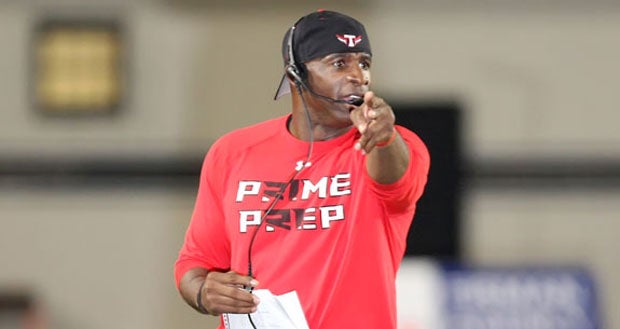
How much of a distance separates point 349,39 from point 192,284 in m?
0.59

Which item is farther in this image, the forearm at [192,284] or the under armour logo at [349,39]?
the forearm at [192,284]

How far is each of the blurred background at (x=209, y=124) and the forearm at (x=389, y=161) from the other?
431 centimetres

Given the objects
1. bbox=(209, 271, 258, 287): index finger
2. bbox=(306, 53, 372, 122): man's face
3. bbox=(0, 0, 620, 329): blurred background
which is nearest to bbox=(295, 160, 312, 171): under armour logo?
bbox=(306, 53, 372, 122): man's face

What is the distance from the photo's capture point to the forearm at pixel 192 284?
261cm

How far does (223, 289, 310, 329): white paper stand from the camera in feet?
8.05

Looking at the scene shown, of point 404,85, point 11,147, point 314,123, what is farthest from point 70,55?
point 314,123

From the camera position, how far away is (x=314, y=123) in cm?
260

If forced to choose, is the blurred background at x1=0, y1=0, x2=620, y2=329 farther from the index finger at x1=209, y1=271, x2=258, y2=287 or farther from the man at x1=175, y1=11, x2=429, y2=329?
the index finger at x1=209, y1=271, x2=258, y2=287

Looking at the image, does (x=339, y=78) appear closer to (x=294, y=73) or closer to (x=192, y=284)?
(x=294, y=73)

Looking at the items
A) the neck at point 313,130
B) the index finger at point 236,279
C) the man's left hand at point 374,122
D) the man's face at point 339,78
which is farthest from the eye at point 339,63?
the index finger at point 236,279

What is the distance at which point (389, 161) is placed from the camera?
235cm

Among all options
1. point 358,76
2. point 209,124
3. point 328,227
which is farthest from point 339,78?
point 209,124

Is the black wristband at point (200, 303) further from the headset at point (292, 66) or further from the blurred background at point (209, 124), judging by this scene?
the blurred background at point (209, 124)

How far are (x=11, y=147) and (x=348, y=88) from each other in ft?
15.7
